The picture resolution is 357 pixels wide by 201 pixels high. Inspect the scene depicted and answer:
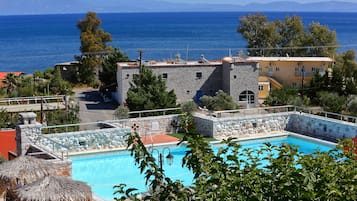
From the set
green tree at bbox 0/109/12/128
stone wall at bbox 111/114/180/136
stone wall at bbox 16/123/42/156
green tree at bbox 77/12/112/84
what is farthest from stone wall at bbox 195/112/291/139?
green tree at bbox 77/12/112/84

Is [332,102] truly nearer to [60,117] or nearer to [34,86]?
[60,117]

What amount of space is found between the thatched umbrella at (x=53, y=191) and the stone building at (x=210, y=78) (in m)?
22.8

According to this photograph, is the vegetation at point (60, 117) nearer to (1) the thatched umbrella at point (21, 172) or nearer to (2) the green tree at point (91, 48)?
(1) the thatched umbrella at point (21, 172)

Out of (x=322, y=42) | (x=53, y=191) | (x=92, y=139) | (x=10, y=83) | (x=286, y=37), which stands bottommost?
(x=92, y=139)

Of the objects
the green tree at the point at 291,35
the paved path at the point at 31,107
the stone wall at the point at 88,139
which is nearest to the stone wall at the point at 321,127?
the stone wall at the point at 88,139

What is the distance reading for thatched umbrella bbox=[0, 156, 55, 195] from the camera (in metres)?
13.6

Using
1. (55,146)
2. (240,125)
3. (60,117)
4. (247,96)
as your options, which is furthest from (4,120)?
(247,96)

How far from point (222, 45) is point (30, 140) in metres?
105

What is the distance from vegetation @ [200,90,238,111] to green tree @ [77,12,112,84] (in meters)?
16.5

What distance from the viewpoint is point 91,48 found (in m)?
48.6

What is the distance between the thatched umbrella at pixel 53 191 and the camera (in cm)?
1202

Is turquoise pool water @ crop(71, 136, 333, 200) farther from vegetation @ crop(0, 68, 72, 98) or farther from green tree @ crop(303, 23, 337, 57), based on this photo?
green tree @ crop(303, 23, 337, 57)

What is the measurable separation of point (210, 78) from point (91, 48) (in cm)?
1544

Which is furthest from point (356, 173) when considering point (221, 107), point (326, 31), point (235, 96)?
point (326, 31)
